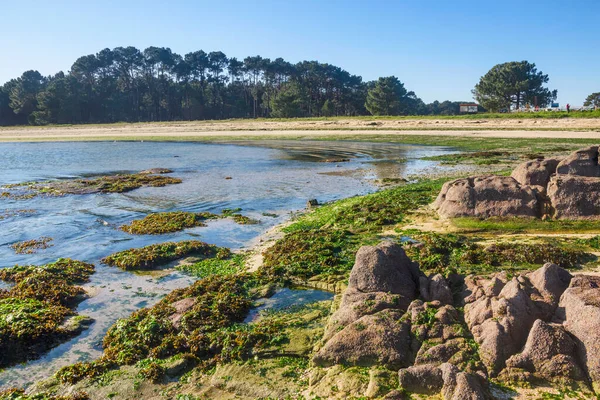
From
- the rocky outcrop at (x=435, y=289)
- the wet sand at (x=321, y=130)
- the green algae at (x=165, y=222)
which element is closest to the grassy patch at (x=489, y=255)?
the rocky outcrop at (x=435, y=289)

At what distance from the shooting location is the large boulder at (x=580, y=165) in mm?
14961

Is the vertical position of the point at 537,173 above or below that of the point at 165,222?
above

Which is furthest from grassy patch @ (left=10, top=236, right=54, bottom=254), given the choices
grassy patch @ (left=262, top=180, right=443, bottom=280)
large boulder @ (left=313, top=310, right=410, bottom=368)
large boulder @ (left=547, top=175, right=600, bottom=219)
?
large boulder @ (left=547, top=175, right=600, bottom=219)

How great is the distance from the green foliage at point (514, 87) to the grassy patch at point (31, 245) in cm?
7409

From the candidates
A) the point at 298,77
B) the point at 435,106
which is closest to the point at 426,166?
the point at 298,77

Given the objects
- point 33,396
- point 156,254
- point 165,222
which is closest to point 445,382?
point 33,396

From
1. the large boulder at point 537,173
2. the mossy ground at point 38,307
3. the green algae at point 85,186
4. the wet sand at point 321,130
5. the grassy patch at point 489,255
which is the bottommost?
the mossy ground at point 38,307

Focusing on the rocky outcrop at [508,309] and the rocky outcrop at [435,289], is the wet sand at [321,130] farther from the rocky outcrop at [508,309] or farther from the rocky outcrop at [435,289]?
the rocky outcrop at [435,289]

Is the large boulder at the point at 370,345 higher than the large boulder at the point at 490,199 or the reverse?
the reverse

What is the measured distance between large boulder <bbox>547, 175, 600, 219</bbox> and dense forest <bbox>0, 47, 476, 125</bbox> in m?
77.6

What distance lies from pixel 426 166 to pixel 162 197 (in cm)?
1632

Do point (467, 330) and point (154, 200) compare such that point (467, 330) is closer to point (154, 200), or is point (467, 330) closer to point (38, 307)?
point (38, 307)

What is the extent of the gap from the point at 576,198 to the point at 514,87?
68.9 m

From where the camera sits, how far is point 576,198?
13117 mm
